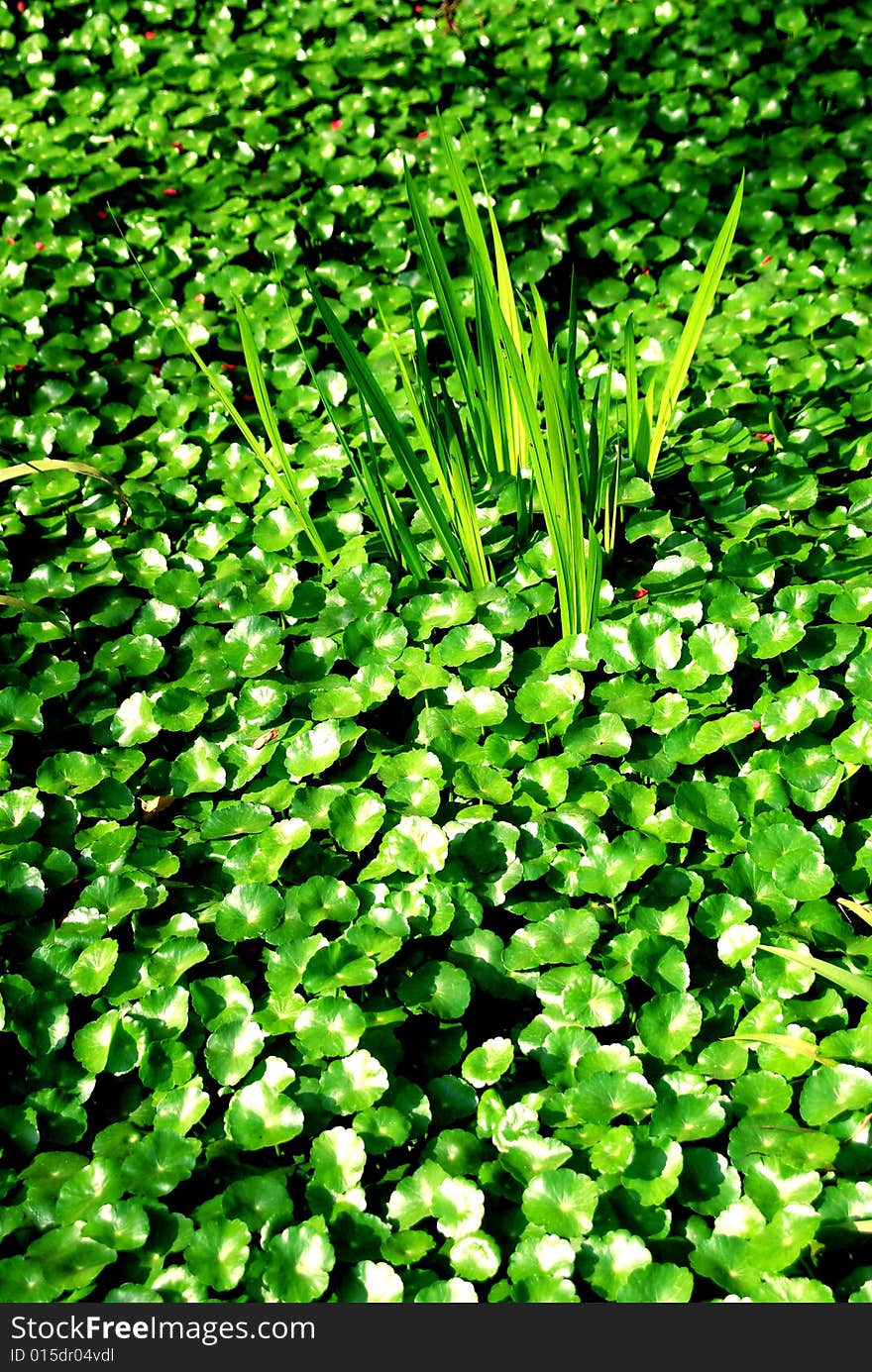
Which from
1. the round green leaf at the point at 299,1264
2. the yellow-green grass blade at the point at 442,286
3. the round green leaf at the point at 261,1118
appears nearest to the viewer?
the round green leaf at the point at 299,1264

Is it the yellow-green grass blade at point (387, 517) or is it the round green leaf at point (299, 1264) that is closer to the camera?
the round green leaf at point (299, 1264)

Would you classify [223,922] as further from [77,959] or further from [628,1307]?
[628,1307]

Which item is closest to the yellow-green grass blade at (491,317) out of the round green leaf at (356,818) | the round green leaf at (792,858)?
the round green leaf at (356,818)

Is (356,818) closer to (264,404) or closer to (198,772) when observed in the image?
(198,772)

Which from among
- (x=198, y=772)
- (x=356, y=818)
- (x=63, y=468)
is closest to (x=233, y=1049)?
(x=356, y=818)

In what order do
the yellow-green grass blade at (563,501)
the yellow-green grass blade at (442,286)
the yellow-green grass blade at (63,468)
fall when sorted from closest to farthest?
the yellow-green grass blade at (563,501) → the yellow-green grass blade at (442,286) → the yellow-green grass blade at (63,468)

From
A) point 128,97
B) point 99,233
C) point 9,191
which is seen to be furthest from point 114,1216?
point 128,97

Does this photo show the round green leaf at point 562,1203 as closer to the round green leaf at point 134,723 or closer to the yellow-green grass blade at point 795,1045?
the yellow-green grass blade at point 795,1045
